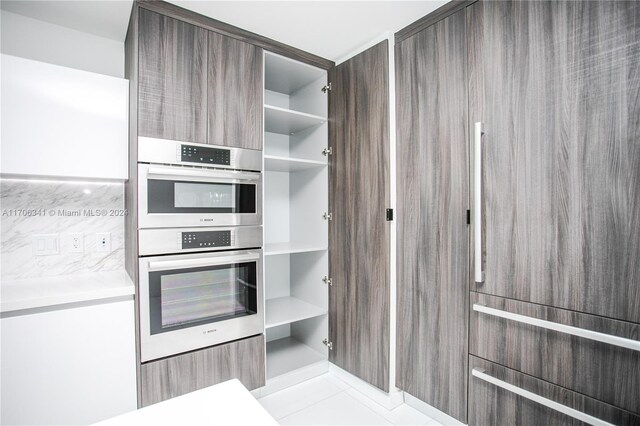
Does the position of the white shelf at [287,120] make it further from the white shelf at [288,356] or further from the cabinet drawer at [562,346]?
the white shelf at [288,356]

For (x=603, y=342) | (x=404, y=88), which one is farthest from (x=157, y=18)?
(x=603, y=342)

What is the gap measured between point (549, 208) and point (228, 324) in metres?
1.75

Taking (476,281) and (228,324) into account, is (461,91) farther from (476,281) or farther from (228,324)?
(228,324)

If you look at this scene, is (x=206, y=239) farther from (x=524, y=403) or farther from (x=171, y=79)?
(x=524, y=403)

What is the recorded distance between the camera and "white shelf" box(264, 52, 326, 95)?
7.20ft

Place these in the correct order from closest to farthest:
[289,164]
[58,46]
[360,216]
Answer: [58,46] < [360,216] < [289,164]

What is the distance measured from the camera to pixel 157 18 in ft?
5.55

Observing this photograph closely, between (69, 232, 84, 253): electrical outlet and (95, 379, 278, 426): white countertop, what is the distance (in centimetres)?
168

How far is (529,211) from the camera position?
1381 millimetres

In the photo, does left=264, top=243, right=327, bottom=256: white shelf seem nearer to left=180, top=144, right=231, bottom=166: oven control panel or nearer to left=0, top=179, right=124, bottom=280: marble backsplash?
left=180, top=144, right=231, bottom=166: oven control panel

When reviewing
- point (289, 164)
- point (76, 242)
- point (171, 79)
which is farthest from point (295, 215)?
point (76, 242)

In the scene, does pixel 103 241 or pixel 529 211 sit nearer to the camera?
pixel 529 211

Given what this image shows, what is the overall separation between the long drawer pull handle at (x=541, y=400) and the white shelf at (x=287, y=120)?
6.11 ft

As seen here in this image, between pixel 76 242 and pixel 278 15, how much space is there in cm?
180
